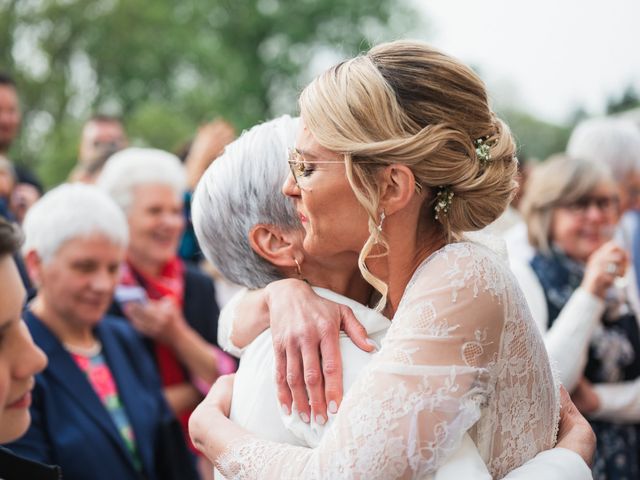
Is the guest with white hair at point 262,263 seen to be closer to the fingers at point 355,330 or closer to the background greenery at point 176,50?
the fingers at point 355,330

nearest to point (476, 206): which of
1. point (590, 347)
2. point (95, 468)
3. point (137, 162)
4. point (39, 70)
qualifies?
point (95, 468)

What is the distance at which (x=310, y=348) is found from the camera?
6.43ft

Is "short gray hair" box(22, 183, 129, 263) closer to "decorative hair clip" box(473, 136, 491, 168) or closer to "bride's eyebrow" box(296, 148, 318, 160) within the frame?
"bride's eyebrow" box(296, 148, 318, 160)

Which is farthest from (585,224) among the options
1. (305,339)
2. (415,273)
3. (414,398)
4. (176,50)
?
(176,50)

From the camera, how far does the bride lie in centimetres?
175

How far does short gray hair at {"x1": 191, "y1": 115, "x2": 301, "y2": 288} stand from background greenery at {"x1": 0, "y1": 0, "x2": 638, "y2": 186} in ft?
79.2

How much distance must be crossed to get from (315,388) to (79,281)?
89.6 inches

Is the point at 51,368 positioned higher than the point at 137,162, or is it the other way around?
the point at 137,162

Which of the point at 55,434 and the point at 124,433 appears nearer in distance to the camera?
the point at 55,434

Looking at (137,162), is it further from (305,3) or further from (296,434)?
(305,3)

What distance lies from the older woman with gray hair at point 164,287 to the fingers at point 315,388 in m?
2.74

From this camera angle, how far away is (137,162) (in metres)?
5.04

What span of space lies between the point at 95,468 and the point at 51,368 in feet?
1.55

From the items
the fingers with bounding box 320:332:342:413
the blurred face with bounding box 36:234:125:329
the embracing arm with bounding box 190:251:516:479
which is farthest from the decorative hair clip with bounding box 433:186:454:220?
the blurred face with bounding box 36:234:125:329
